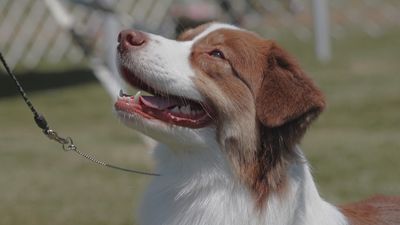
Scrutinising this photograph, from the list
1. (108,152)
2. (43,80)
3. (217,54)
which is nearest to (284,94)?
(217,54)

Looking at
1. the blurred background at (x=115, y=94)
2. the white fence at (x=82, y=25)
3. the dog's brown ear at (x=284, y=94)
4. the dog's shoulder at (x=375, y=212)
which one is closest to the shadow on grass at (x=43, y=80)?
the blurred background at (x=115, y=94)

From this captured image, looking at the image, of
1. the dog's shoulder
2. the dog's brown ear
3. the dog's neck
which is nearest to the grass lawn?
the dog's shoulder

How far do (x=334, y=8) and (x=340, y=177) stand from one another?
1597cm

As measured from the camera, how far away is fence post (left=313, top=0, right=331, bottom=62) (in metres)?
19.6

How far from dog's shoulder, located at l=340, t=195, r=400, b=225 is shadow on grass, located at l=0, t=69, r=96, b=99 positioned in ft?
37.6

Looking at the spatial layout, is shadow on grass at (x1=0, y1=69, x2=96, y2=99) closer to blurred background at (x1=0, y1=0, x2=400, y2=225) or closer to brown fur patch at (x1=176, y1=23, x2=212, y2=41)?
blurred background at (x1=0, y1=0, x2=400, y2=225)

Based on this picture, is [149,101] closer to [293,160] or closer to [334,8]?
[293,160]

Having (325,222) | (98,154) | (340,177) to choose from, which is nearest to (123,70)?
(325,222)

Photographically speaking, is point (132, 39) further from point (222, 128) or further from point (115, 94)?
point (115, 94)

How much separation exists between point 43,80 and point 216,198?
12959 mm

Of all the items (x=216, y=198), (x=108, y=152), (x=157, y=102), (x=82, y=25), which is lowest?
(x=82, y=25)

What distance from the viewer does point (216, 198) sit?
4.56 metres

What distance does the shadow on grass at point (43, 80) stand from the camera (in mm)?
16211

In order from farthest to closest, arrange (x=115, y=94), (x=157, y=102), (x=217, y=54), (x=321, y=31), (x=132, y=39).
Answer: (x=321, y=31) → (x=115, y=94) → (x=217, y=54) → (x=157, y=102) → (x=132, y=39)
